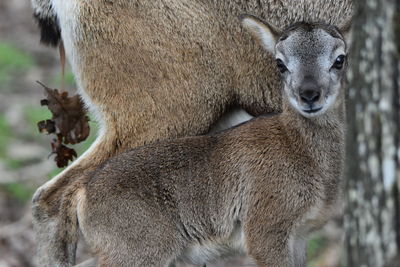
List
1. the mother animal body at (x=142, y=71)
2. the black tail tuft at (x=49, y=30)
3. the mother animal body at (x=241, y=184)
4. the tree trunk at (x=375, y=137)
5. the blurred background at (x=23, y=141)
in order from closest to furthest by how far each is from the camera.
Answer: the tree trunk at (x=375, y=137)
the mother animal body at (x=241, y=184)
the mother animal body at (x=142, y=71)
the black tail tuft at (x=49, y=30)
the blurred background at (x=23, y=141)

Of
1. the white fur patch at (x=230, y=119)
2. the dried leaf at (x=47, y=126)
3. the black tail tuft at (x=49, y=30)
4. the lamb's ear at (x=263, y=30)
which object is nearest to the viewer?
the lamb's ear at (x=263, y=30)

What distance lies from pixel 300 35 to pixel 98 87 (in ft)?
5.10

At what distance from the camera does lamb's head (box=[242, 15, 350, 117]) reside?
21.6ft

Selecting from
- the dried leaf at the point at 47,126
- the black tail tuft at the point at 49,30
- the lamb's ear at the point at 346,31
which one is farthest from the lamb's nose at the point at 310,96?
the dried leaf at the point at 47,126

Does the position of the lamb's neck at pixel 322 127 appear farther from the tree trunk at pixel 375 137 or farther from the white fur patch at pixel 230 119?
the tree trunk at pixel 375 137

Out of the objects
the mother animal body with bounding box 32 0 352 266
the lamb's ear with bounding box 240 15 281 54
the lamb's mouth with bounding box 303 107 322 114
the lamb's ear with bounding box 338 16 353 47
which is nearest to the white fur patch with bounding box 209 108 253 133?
the mother animal body with bounding box 32 0 352 266

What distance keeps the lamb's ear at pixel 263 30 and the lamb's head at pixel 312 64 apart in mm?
Answer: 213

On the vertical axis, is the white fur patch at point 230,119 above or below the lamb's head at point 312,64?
below

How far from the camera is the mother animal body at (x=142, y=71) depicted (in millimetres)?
7531

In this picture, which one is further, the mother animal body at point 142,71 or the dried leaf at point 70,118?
the dried leaf at point 70,118

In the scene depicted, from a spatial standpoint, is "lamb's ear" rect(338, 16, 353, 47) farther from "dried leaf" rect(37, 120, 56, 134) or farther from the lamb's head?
"dried leaf" rect(37, 120, 56, 134)

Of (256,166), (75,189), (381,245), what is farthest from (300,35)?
(381,245)

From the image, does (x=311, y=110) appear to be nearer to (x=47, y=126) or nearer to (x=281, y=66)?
(x=281, y=66)

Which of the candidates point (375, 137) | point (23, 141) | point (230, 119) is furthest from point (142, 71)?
point (23, 141)
